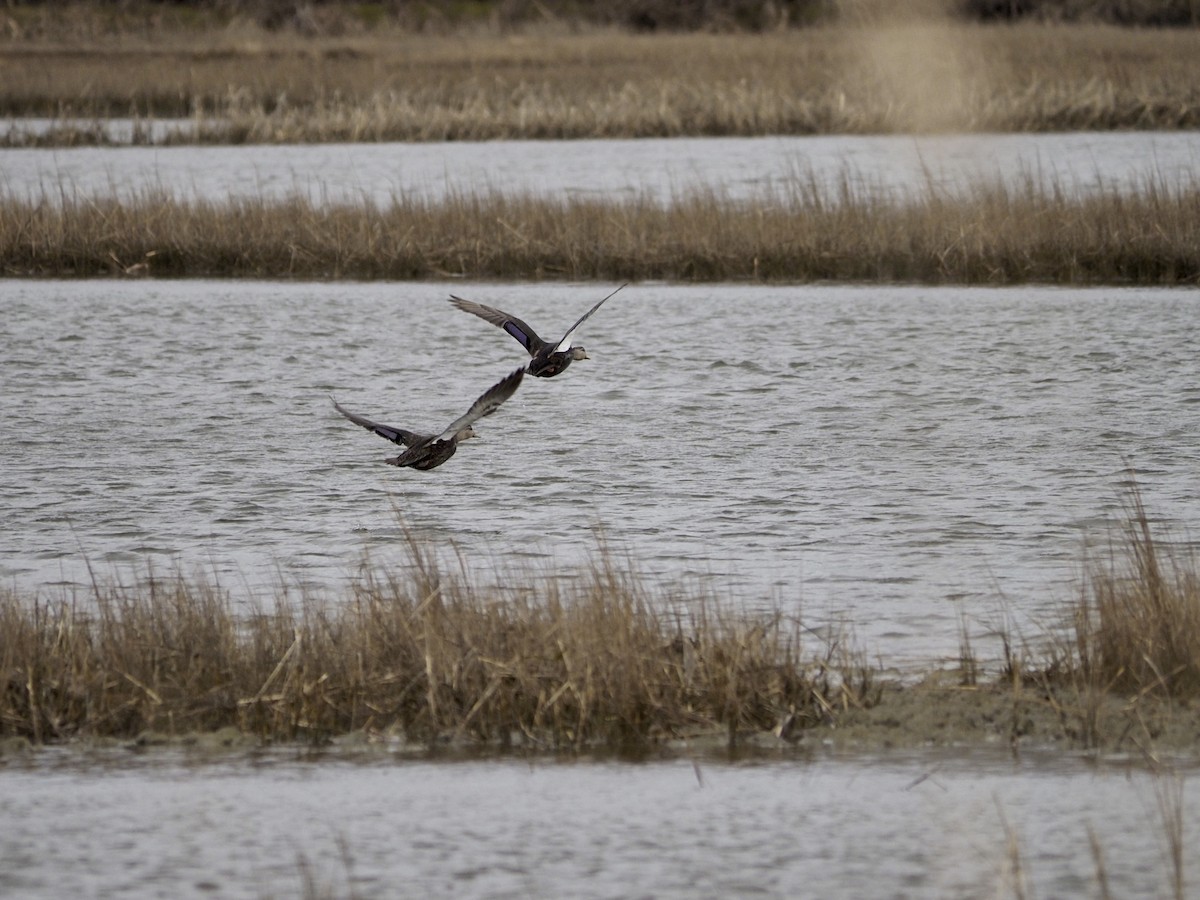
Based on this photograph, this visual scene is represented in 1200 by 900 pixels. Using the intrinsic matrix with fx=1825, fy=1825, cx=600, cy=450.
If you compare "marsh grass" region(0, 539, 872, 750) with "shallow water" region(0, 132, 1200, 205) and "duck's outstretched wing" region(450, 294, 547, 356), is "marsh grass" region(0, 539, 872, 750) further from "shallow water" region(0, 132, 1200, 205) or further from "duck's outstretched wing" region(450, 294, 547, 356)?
"shallow water" region(0, 132, 1200, 205)

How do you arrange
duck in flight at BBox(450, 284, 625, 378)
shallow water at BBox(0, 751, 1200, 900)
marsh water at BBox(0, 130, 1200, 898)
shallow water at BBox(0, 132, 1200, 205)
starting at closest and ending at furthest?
shallow water at BBox(0, 751, 1200, 900) → marsh water at BBox(0, 130, 1200, 898) → duck in flight at BBox(450, 284, 625, 378) → shallow water at BBox(0, 132, 1200, 205)

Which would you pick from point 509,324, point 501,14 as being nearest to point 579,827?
point 509,324

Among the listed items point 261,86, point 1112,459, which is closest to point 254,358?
point 1112,459

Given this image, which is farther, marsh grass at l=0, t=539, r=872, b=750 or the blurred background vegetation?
the blurred background vegetation

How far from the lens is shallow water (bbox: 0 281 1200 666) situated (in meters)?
8.93

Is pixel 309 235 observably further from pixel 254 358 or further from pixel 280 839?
pixel 280 839

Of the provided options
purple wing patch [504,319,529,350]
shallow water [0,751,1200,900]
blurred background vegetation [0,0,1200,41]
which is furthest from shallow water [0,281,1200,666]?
blurred background vegetation [0,0,1200,41]

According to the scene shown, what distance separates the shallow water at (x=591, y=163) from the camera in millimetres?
24844

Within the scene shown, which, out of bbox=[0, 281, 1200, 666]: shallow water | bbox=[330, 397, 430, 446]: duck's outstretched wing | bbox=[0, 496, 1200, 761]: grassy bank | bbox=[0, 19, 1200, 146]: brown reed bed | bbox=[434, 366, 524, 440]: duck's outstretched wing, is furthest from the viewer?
bbox=[0, 19, 1200, 146]: brown reed bed

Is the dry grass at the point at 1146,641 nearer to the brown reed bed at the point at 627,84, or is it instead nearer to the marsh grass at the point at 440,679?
the marsh grass at the point at 440,679

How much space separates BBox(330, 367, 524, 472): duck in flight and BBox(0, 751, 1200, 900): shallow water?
1.42 metres

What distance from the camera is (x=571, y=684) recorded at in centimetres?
618

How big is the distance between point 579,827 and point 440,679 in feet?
3.18

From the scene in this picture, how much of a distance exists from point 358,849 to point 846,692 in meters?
1.90
